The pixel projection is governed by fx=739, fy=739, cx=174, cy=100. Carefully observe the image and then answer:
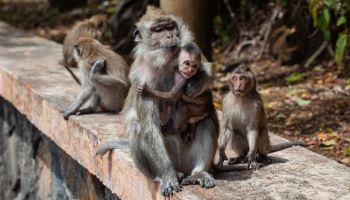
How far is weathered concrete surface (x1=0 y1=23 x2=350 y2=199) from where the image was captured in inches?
171

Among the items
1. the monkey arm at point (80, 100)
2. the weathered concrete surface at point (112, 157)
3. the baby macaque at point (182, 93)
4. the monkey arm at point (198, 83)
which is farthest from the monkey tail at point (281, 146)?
the monkey arm at point (80, 100)

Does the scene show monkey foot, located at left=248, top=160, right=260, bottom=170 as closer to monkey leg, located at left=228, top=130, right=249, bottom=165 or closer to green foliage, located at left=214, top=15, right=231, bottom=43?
monkey leg, located at left=228, top=130, right=249, bottom=165

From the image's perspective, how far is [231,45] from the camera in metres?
10.4

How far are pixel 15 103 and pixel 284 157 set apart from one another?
3.30m

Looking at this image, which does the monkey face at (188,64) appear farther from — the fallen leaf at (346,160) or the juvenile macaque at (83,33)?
the juvenile macaque at (83,33)

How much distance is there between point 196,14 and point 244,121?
2.71 metres

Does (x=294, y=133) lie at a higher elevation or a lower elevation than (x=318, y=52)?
lower

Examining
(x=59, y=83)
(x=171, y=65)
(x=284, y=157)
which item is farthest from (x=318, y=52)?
(x=171, y=65)

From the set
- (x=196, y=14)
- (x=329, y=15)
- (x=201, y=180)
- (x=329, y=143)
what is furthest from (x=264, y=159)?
(x=329, y=15)

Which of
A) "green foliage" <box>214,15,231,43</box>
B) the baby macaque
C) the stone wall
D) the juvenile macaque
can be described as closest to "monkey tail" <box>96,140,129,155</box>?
the stone wall

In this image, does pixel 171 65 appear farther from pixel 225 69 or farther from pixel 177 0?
pixel 225 69

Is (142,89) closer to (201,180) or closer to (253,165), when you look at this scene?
(201,180)

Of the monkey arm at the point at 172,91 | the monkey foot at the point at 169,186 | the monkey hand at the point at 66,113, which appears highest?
the monkey arm at the point at 172,91

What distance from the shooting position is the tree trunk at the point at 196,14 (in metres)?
7.27
